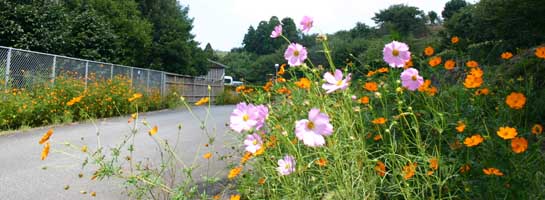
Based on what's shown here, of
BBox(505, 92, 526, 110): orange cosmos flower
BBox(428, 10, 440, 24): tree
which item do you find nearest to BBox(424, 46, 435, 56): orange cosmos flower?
BBox(505, 92, 526, 110): orange cosmos flower

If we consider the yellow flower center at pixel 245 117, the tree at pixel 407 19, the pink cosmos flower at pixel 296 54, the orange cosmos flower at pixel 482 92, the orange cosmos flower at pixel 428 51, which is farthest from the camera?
the tree at pixel 407 19

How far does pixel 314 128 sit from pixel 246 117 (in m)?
0.19

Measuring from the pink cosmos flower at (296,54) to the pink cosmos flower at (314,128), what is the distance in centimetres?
42

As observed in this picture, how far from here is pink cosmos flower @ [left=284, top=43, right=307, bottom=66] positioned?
1.36m

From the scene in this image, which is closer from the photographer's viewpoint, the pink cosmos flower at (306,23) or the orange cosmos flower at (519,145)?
the orange cosmos flower at (519,145)

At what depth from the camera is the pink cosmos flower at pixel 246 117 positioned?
1.04m

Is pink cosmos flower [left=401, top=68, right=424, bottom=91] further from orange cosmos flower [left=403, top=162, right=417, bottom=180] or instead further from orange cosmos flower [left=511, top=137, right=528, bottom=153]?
orange cosmos flower [left=511, top=137, right=528, bottom=153]

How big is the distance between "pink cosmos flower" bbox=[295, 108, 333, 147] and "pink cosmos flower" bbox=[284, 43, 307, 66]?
0.42 m

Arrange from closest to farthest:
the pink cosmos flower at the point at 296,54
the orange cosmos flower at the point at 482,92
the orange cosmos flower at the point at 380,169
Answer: the pink cosmos flower at the point at 296,54 → the orange cosmos flower at the point at 380,169 → the orange cosmos flower at the point at 482,92

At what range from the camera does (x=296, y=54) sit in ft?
4.49

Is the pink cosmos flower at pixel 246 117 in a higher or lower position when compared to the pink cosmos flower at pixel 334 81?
lower

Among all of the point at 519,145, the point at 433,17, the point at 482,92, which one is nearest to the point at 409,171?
the point at 519,145

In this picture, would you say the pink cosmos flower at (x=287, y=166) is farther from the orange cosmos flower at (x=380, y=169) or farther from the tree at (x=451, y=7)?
the tree at (x=451, y=7)

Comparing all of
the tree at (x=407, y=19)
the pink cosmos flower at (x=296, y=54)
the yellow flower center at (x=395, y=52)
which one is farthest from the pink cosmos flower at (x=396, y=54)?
the tree at (x=407, y=19)
